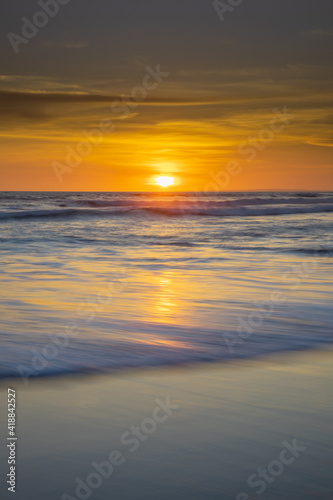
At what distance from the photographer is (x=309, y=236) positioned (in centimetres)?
1927

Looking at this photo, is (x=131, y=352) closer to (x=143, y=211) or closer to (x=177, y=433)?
Answer: (x=177, y=433)

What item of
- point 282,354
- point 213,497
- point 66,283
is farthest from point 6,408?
point 66,283

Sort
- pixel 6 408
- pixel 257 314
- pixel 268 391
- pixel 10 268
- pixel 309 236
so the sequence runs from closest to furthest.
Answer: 1. pixel 6 408
2. pixel 268 391
3. pixel 257 314
4. pixel 10 268
5. pixel 309 236

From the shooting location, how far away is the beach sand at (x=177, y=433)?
2.77 meters

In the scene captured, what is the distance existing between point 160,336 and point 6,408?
2175mm

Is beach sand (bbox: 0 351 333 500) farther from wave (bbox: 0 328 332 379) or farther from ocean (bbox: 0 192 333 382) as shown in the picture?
ocean (bbox: 0 192 333 382)

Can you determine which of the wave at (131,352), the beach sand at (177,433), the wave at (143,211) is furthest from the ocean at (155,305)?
the wave at (143,211)

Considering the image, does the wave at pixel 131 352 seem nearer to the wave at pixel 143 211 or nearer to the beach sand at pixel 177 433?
the beach sand at pixel 177 433

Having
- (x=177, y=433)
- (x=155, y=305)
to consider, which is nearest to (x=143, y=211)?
(x=155, y=305)

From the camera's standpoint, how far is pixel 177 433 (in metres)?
3.33

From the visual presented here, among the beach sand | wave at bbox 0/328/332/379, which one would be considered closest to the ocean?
wave at bbox 0/328/332/379

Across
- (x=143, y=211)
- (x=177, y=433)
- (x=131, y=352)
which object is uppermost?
(x=143, y=211)

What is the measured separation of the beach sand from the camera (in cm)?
277

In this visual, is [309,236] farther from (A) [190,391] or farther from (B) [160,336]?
(A) [190,391]
